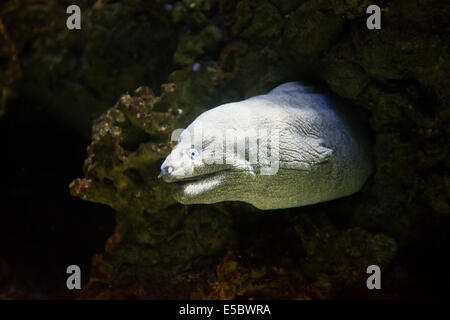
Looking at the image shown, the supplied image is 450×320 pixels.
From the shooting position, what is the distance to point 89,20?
277cm

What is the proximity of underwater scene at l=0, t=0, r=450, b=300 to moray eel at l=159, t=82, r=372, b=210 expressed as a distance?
0.4 inches

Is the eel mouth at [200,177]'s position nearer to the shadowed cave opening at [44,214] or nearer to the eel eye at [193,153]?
the eel eye at [193,153]

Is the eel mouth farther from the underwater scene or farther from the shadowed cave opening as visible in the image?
the shadowed cave opening

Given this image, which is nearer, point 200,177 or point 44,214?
Answer: point 200,177

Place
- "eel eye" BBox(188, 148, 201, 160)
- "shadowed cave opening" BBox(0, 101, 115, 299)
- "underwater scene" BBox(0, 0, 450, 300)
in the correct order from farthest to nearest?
"shadowed cave opening" BBox(0, 101, 115, 299) < "underwater scene" BBox(0, 0, 450, 300) < "eel eye" BBox(188, 148, 201, 160)

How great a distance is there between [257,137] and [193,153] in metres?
0.39

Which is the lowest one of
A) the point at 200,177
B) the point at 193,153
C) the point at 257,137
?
the point at 200,177

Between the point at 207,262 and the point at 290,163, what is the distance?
4.57ft

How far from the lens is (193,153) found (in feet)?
4.99

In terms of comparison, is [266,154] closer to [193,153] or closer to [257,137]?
[257,137]

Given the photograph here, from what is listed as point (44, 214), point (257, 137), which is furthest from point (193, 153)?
point (44, 214)

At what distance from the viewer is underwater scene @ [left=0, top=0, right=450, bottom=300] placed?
5.67 feet

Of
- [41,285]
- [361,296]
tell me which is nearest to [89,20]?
[41,285]

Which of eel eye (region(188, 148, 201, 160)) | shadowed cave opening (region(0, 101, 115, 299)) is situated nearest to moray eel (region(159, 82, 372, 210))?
eel eye (region(188, 148, 201, 160))
